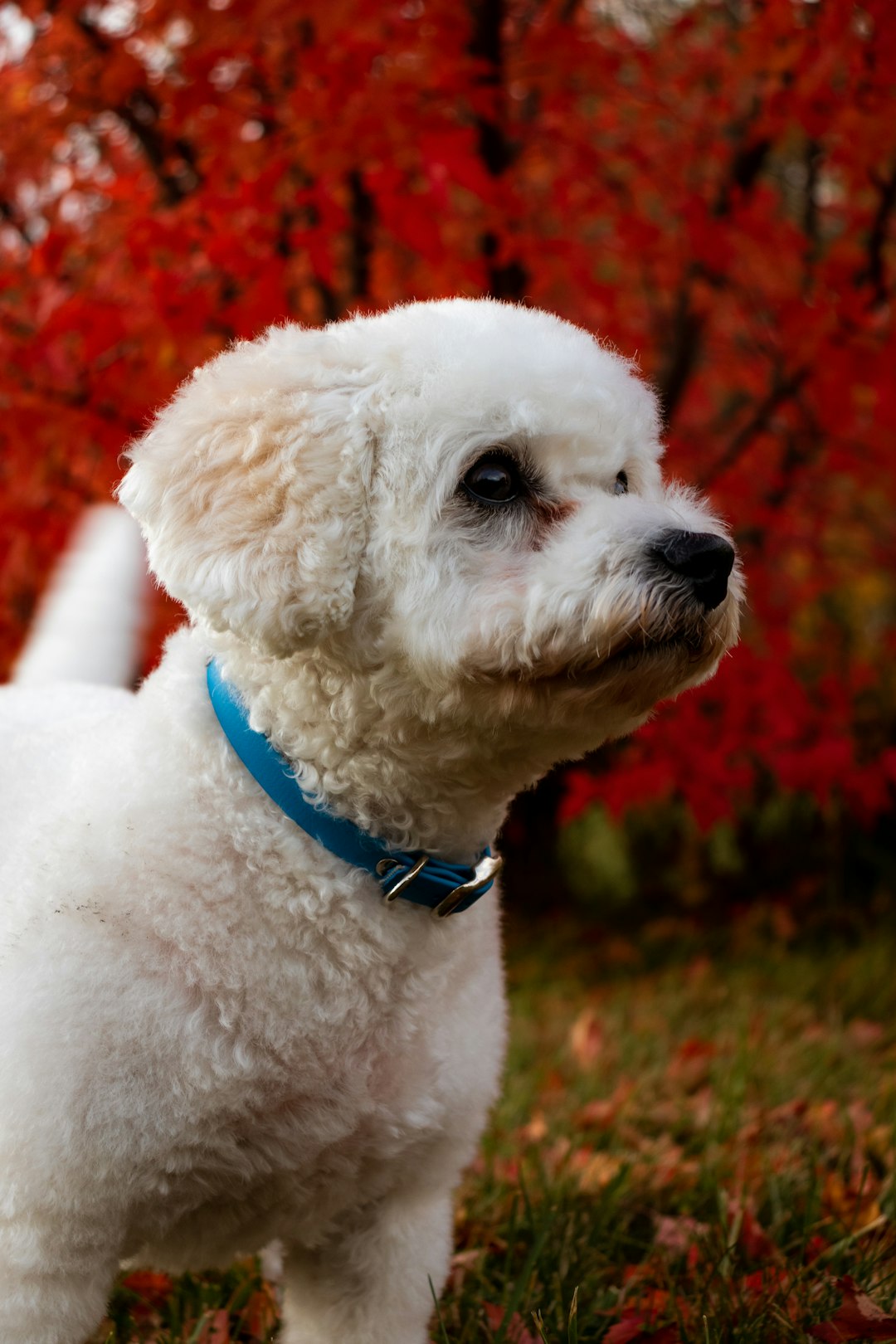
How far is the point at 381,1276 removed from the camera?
2061 mm

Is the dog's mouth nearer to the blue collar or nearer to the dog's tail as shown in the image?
the blue collar

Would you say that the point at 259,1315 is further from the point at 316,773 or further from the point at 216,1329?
the point at 316,773

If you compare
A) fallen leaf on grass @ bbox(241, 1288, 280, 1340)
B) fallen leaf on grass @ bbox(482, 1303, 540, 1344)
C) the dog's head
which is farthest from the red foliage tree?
fallen leaf on grass @ bbox(482, 1303, 540, 1344)

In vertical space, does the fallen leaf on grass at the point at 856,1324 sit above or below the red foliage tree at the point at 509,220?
below

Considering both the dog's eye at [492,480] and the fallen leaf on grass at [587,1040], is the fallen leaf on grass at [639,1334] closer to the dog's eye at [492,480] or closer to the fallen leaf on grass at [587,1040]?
the dog's eye at [492,480]

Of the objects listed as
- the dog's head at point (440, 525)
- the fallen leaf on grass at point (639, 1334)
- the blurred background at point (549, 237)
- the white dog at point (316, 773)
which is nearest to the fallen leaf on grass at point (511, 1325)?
the fallen leaf on grass at point (639, 1334)

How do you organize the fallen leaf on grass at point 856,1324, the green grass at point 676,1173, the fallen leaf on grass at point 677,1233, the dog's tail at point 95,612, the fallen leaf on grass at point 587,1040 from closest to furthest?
the fallen leaf on grass at point 856,1324
the green grass at point 676,1173
the fallen leaf on grass at point 677,1233
the dog's tail at point 95,612
the fallen leaf on grass at point 587,1040

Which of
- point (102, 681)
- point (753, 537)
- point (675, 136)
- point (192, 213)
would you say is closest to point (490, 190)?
point (192, 213)

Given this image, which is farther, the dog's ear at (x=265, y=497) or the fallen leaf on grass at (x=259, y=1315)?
the fallen leaf on grass at (x=259, y=1315)

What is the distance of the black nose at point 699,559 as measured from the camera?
1795 mm

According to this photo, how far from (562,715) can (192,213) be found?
2453 mm

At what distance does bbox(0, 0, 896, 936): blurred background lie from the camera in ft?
11.8

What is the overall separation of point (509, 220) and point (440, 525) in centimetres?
260

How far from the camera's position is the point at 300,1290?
216cm
